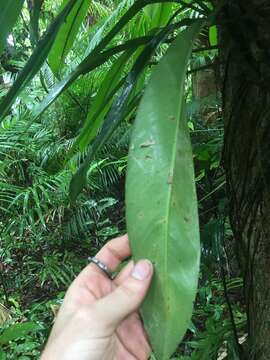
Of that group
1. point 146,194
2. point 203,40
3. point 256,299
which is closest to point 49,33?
point 146,194

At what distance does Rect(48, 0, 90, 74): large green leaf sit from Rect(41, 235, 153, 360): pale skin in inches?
14.9

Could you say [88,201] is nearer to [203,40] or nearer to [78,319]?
[203,40]

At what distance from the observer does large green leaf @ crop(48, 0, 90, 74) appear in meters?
0.89

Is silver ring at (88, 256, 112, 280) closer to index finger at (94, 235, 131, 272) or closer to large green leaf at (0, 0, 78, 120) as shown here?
index finger at (94, 235, 131, 272)

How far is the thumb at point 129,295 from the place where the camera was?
1.44 ft

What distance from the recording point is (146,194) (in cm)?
45

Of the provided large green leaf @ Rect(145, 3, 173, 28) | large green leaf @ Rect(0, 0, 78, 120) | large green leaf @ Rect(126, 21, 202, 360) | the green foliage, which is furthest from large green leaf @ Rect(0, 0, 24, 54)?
the green foliage

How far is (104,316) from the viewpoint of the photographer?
1.67ft

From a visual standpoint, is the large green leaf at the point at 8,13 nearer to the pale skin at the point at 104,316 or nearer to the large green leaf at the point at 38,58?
the large green leaf at the point at 38,58

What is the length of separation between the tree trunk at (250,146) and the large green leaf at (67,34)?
13.9 inches

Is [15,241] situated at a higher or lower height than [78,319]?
lower

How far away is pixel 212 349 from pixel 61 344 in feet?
1.85

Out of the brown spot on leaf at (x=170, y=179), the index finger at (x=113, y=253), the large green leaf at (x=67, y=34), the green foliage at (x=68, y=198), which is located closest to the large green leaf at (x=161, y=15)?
the large green leaf at (x=67, y=34)

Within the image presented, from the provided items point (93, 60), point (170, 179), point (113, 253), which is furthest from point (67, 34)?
point (170, 179)
